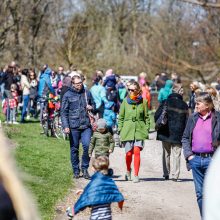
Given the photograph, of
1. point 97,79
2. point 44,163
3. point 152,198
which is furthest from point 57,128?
point 152,198

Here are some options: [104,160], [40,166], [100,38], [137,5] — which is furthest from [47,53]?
[104,160]

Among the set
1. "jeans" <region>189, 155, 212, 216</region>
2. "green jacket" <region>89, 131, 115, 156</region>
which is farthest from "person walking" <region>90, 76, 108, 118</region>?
"jeans" <region>189, 155, 212, 216</region>

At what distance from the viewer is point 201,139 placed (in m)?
10.4

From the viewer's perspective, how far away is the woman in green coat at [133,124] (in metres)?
14.3

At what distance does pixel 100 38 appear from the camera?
53.4 metres

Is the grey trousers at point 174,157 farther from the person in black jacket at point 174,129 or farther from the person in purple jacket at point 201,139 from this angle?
the person in purple jacket at point 201,139

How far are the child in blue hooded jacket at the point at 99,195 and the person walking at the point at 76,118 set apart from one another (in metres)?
5.40

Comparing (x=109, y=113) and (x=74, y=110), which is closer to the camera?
(x=74, y=110)

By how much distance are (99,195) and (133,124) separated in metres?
6.09

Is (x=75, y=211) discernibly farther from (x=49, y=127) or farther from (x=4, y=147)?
(x=49, y=127)

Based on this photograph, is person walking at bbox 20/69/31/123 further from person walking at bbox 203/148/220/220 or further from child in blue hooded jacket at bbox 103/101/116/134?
person walking at bbox 203/148/220/220

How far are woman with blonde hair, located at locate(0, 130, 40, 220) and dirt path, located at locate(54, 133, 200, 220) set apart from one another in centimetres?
792

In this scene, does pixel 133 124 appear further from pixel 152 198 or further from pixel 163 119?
pixel 152 198

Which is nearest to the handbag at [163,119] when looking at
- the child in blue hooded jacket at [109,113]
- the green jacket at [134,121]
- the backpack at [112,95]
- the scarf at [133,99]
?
the green jacket at [134,121]
